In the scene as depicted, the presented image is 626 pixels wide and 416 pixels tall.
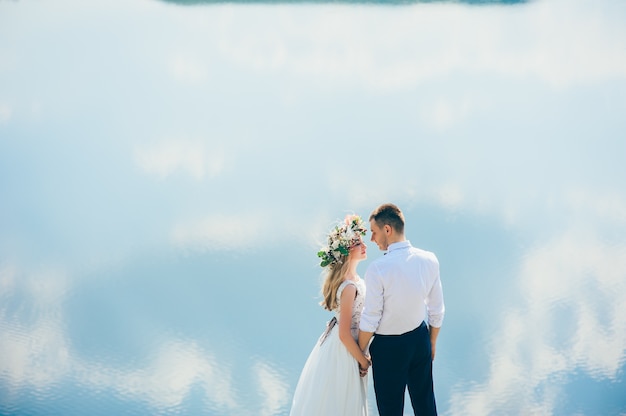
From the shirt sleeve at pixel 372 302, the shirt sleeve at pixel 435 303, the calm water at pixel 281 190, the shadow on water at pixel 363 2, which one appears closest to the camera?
the shirt sleeve at pixel 372 302

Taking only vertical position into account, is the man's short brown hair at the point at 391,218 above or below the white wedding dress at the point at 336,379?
above

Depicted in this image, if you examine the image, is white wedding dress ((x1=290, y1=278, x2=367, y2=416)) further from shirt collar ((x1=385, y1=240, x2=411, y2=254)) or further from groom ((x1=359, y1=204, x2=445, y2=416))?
shirt collar ((x1=385, y1=240, x2=411, y2=254))

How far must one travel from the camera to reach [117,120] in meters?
7.16

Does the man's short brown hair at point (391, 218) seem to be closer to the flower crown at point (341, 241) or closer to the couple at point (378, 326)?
the couple at point (378, 326)

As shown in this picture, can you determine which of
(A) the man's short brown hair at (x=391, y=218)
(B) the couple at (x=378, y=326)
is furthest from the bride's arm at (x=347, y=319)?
(A) the man's short brown hair at (x=391, y=218)

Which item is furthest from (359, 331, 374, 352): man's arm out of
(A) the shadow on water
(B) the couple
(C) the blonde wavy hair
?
(A) the shadow on water

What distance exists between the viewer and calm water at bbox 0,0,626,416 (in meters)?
3.96

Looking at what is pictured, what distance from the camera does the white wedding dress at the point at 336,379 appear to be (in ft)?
8.97

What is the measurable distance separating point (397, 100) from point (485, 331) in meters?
3.72

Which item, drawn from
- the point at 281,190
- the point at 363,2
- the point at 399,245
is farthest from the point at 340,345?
the point at 363,2

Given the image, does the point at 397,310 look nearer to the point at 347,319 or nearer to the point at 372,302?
the point at 372,302

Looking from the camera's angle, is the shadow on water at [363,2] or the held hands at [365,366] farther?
the shadow on water at [363,2]

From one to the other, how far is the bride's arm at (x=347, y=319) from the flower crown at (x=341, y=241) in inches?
5.3

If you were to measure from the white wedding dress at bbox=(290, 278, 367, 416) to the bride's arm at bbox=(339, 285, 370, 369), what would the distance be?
0.05 meters
